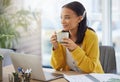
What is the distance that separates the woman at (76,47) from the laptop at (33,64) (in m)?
0.23

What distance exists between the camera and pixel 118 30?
11.7 ft

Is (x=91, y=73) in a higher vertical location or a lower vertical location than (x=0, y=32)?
lower

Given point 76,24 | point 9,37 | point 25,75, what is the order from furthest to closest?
1. point 9,37
2. point 76,24
3. point 25,75

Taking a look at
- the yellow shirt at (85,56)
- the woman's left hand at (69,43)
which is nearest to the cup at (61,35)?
the woman's left hand at (69,43)

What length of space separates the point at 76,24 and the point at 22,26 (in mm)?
2254

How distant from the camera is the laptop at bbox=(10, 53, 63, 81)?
54.7 inches

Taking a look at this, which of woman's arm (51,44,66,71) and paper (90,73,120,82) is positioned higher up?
woman's arm (51,44,66,71)

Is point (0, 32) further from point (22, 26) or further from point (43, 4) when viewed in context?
point (43, 4)

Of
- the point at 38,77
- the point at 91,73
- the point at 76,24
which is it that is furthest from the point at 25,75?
the point at 76,24

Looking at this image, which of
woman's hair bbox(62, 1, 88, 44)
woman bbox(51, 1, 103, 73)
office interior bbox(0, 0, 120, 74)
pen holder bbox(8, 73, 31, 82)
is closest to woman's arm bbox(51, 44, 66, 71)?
woman bbox(51, 1, 103, 73)

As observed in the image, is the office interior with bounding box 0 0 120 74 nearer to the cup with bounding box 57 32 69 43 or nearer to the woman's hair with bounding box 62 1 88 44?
the woman's hair with bounding box 62 1 88 44

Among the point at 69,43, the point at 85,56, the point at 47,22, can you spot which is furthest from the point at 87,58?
the point at 47,22

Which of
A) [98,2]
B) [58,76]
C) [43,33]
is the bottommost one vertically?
[58,76]

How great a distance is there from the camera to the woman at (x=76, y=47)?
66.4 inches
